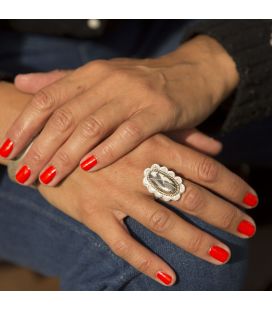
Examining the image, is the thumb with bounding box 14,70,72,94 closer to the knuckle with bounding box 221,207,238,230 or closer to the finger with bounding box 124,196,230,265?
the finger with bounding box 124,196,230,265

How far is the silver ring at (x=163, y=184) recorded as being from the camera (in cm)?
97

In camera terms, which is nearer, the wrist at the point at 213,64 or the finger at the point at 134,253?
the finger at the point at 134,253

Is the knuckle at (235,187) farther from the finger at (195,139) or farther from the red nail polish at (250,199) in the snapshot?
the finger at (195,139)

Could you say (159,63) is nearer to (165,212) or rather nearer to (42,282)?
(165,212)

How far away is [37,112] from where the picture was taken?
0.99 metres

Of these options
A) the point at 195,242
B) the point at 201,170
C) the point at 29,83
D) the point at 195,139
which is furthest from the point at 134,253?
the point at 29,83

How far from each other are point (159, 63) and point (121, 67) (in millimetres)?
126

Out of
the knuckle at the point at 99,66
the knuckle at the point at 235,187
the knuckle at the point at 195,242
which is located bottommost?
the knuckle at the point at 195,242

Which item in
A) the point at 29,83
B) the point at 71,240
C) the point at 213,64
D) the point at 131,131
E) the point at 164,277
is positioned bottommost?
the point at 71,240

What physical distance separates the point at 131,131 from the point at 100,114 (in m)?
0.08

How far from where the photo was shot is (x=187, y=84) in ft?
3.62

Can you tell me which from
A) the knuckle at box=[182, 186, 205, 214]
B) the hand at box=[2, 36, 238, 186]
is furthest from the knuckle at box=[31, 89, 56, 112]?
the knuckle at box=[182, 186, 205, 214]

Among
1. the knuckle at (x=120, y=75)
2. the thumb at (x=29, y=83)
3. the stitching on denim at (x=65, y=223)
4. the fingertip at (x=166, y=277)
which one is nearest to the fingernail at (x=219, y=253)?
the fingertip at (x=166, y=277)

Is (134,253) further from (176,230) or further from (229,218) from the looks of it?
(229,218)
